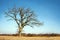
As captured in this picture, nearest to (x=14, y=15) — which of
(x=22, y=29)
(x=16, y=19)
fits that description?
(x=16, y=19)

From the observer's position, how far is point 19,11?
32188mm

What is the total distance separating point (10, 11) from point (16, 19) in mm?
2167

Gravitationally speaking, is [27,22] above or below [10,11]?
below

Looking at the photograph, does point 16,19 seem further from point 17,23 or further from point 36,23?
point 36,23

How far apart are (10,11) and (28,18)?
3963mm

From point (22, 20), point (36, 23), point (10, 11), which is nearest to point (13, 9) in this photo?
point (10, 11)

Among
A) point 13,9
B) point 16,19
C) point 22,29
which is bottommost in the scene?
point 22,29

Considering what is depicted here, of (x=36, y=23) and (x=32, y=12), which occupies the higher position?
(x=32, y=12)

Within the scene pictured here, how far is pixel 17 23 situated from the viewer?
103 feet

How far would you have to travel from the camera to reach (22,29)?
31203 mm

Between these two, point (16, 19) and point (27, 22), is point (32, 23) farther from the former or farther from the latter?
point (16, 19)

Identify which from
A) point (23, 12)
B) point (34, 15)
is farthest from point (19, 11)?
point (34, 15)

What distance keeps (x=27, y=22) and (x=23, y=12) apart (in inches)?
84.5

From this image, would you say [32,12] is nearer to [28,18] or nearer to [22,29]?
[28,18]
